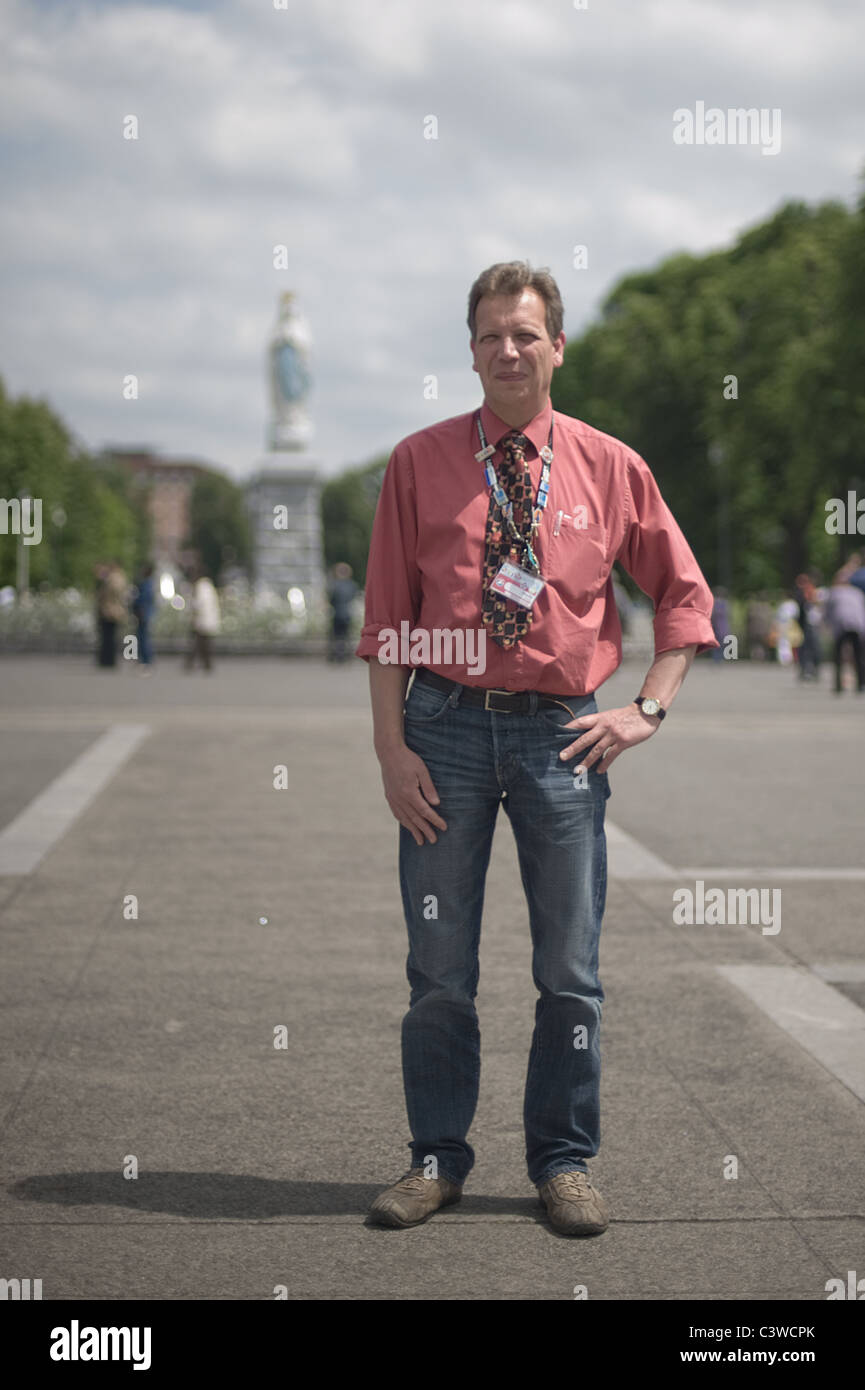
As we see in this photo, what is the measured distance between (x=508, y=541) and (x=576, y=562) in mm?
153

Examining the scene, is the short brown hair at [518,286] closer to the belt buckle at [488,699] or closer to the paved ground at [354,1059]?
the belt buckle at [488,699]

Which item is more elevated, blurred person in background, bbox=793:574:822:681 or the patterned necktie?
the patterned necktie

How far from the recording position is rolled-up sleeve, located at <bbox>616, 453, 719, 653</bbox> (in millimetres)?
4297

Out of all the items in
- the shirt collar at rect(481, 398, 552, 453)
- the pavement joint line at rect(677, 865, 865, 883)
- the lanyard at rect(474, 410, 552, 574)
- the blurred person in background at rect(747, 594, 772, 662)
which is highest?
the shirt collar at rect(481, 398, 552, 453)

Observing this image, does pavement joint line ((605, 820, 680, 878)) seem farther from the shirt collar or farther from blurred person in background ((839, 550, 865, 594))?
blurred person in background ((839, 550, 865, 594))

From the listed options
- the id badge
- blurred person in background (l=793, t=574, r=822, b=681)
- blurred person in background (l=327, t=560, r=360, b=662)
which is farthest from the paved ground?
blurred person in background (l=327, t=560, r=360, b=662)

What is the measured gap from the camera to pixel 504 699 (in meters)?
4.18

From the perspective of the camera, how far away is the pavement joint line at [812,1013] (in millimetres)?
5816

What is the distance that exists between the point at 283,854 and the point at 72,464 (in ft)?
323

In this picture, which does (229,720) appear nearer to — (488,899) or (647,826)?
(647,826)

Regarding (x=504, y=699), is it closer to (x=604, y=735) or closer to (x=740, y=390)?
(x=604, y=735)

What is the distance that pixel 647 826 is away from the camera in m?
11.5

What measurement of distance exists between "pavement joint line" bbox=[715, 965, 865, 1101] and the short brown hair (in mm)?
2413
